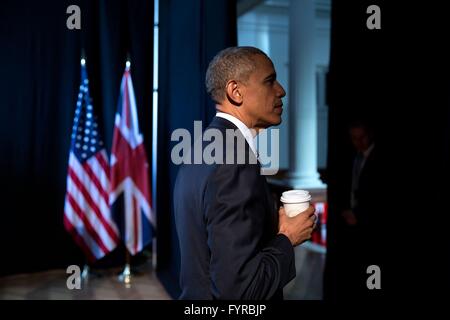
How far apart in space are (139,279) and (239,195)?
11.0ft

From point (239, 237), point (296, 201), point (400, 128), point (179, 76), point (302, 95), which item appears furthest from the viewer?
point (302, 95)

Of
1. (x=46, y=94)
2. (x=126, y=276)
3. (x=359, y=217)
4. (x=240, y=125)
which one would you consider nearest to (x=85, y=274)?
(x=126, y=276)

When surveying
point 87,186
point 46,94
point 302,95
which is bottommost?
point 87,186

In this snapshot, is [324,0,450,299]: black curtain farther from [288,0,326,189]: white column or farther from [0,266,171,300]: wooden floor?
[288,0,326,189]: white column

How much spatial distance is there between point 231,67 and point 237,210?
35cm

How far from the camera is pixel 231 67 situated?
110 cm

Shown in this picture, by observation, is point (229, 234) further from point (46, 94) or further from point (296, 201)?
point (46, 94)

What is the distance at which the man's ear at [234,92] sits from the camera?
1.11 meters

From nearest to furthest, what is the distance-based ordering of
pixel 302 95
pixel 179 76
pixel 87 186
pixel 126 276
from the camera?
1. pixel 179 76
2. pixel 87 186
3. pixel 126 276
4. pixel 302 95

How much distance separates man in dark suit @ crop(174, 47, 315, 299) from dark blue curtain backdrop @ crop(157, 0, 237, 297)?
1.55 m

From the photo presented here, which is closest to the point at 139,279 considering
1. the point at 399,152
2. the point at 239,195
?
the point at 399,152

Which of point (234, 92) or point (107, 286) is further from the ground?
point (234, 92)
